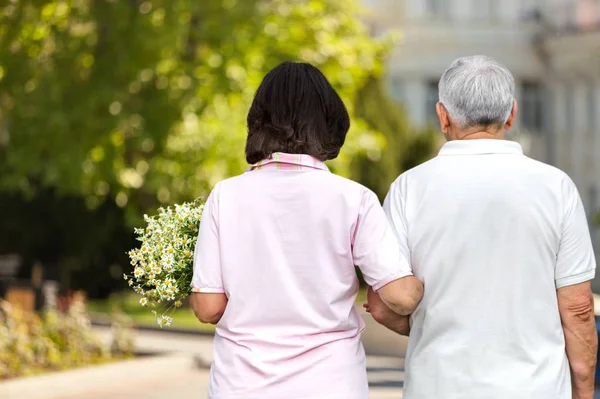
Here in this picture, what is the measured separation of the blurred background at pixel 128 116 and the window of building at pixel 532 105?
1018cm

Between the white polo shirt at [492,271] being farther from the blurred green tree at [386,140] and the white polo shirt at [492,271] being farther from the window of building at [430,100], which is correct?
the window of building at [430,100]

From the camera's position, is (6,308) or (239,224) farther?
(6,308)

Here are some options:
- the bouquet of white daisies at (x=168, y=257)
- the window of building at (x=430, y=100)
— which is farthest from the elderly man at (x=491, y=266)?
the window of building at (x=430, y=100)

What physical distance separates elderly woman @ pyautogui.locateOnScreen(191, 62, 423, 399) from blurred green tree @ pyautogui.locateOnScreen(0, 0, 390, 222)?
11.0 m

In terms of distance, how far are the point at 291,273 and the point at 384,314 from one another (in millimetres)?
411

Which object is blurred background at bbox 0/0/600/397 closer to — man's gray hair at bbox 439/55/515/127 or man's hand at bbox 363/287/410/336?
man's hand at bbox 363/287/410/336

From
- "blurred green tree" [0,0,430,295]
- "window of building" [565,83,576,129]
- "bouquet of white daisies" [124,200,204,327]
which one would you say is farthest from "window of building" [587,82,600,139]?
"bouquet of white daisies" [124,200,204,327]

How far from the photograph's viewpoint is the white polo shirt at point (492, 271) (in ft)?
13.4

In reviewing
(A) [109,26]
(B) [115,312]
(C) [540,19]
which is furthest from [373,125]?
(B) [115,312]

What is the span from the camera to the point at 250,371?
3984 mm

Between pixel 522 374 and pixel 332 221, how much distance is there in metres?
0.74

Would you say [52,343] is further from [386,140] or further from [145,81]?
[386,140]

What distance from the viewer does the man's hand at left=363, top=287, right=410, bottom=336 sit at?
424cm

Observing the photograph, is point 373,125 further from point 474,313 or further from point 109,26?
point 474,313
